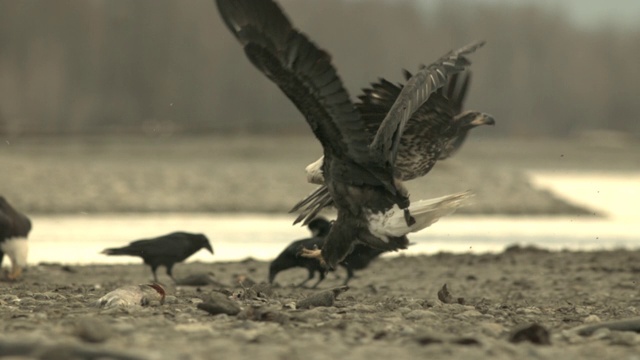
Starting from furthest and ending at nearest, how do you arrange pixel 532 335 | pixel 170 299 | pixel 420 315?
pixel 170 299, pixel 420 315, pixel 532 335

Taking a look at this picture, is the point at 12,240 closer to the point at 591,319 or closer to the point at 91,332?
the point at 591,319

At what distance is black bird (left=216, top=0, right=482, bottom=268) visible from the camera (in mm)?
7758

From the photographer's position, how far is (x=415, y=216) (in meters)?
9.42

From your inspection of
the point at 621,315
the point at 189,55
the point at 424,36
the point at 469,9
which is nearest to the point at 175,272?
the point at 621,315

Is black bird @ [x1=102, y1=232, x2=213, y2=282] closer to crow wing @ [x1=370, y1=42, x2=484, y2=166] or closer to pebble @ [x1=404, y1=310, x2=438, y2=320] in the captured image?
crow wing @ [x1=370, y1=42, x2=484, y2=166]

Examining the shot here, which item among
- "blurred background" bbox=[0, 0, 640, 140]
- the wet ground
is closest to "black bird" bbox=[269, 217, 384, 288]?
the wet ground

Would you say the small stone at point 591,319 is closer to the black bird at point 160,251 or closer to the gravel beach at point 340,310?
the gravel beach at point 340,310

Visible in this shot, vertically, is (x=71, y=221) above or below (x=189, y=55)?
below

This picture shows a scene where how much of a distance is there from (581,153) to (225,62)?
122ft

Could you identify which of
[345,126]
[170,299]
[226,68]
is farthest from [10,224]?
[226,68]

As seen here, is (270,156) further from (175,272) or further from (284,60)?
(284,60)

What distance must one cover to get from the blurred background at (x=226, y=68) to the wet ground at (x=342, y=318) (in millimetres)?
36763

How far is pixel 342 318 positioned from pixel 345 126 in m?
1.31

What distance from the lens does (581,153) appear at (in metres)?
59.4
